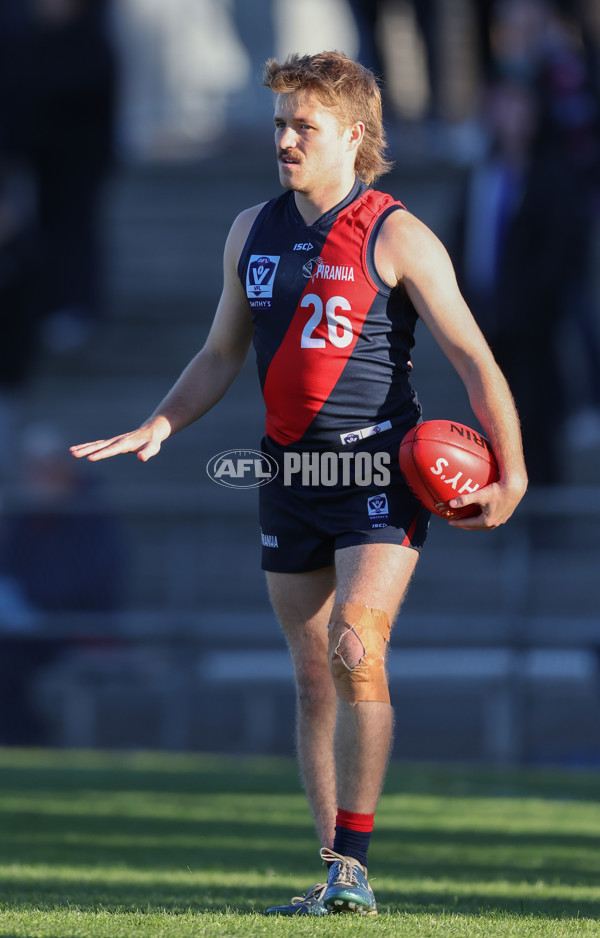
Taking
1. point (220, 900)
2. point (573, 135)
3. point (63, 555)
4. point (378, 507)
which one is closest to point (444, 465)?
point (378, 507)

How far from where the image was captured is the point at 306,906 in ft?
13.9

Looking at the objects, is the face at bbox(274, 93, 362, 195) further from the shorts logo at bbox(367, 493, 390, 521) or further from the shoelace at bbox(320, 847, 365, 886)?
the shoelace at bbox(320, 847, 365, 886)

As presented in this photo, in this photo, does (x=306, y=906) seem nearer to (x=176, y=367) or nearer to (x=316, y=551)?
(x=316, y=551)

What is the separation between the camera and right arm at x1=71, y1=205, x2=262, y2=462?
15.3ft

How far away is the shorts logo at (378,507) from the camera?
4.36m

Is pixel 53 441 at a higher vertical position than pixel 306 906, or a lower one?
higher

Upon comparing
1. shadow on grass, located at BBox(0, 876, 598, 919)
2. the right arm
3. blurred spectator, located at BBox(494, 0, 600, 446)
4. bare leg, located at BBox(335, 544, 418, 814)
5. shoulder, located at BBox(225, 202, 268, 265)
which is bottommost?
shadow on grass, located at BBox(0, 876, 598, 919)

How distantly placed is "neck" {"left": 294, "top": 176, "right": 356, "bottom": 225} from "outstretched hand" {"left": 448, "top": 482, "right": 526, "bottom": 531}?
97 cm

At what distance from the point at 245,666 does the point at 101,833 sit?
3261mm

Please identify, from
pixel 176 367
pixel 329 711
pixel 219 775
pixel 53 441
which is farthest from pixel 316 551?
pixel 176 367

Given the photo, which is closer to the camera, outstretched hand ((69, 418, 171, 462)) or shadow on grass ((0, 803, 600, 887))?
outstretched hand ((69, 418, 171, 462))

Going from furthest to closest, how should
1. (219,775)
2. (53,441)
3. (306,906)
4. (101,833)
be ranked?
1. (53,441)
2. (219,775)
3. (101,833)
4. (306,906)

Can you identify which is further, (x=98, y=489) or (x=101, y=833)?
(x=98, y=489)

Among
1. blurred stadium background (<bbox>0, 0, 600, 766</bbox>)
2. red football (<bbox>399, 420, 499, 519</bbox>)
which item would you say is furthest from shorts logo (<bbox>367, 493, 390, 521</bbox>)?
blurred stadium background (<bbox>0, 0, 600, 766</bbox>)
